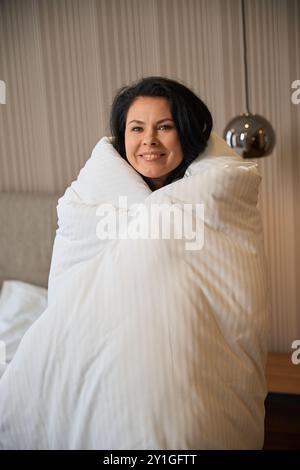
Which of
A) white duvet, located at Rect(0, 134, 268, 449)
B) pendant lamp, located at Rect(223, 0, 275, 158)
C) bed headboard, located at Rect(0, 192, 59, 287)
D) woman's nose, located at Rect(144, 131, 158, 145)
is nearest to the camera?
white duvet, located at Rect(0, 134, 268, 449)

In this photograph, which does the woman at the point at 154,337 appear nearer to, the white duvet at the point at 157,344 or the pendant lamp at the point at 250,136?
the white duvet at the point at 157,344

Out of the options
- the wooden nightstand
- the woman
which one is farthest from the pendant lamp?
the wooden nightstand

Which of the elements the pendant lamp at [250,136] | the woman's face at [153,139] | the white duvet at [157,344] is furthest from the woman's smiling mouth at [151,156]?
the pendant lamp at [250,136]

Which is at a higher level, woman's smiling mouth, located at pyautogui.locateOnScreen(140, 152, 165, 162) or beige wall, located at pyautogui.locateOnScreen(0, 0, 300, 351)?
beige wall, located at pyautogui.locateOnScreen(0, 0, 300, 351)

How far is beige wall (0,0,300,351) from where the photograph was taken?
6.88ft

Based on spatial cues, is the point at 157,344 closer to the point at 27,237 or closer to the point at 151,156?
the point at 151,156

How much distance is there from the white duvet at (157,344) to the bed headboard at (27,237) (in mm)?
1113

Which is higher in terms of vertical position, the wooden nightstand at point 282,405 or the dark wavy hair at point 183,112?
the dark wavy hair at point 183,112

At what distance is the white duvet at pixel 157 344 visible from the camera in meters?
1.11

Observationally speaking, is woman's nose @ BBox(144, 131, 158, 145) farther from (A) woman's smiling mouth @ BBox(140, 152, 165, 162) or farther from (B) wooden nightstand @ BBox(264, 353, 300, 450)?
(B) wooden nightstand @ BBox(264, 353, 300, 450)

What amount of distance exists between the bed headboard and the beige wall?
16 centimetres

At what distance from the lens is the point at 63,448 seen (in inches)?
46.3

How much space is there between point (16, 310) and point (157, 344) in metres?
1.14

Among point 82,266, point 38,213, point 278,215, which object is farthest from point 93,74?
point 82,266
